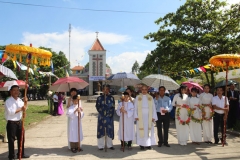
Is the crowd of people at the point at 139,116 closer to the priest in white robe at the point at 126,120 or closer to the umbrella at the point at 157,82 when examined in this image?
the priest in white robe at the point at 126,120

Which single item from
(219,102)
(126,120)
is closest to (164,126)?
(126,120)

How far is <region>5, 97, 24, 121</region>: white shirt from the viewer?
18.7ft

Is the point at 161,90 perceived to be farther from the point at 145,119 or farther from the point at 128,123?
the point at 128,123

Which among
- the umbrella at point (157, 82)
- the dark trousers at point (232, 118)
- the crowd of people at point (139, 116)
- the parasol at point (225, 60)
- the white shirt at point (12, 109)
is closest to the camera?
the white shirt at point (12, 109)

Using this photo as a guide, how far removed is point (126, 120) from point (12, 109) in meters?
3.08

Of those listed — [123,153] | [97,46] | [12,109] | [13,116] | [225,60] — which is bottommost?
[123,153]

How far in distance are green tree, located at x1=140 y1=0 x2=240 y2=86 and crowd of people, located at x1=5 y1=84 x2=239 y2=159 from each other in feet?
25.4

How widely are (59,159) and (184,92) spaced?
4.18 meters

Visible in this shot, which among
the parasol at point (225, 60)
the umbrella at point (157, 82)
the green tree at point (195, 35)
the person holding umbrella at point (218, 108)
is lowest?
the person holding umbrella at point (218, 108)

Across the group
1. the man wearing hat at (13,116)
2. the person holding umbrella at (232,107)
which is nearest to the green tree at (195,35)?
the person holding umbrella at (232,107)

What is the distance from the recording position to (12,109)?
5703mm

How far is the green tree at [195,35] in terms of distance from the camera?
1505 centimetres

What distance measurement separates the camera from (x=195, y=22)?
16.2 metres

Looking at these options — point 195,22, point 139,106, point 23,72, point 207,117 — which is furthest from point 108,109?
point 23,72
